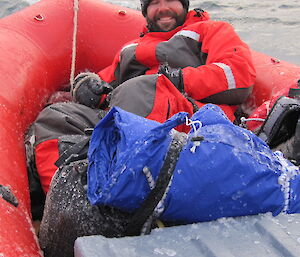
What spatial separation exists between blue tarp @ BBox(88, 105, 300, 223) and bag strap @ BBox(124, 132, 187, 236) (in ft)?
0.04

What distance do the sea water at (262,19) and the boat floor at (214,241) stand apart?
3249 mm

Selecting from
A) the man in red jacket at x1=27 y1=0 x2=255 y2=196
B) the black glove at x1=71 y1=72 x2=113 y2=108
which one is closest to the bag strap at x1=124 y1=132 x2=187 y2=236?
the man in red jacket at x1=27 y1=0 x2=255 y2=196

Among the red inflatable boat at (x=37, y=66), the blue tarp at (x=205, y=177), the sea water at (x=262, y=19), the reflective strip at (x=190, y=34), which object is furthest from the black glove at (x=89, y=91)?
the sea water at (x=262, y=19)

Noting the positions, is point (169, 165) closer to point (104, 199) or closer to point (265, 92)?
point (104, 199)

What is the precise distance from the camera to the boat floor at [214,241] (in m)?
0.88

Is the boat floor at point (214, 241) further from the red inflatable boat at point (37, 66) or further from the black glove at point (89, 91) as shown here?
the black glove at point (89, 91)

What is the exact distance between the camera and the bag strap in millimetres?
1015

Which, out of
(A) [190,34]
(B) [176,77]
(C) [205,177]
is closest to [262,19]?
(A) [190,34]

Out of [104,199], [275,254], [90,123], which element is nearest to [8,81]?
[90,123]

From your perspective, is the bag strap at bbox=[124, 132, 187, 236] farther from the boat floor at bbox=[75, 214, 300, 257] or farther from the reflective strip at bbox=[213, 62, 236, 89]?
the reflective strip at bbox=[213, 62, 236, 89]

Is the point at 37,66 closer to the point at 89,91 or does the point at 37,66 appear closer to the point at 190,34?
the point at 89,91

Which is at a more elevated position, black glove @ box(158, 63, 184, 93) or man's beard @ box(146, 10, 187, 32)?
man's beard @ box(146, 10, 187, 32)

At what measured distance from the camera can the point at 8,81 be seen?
205cm

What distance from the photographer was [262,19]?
18.6 feet
